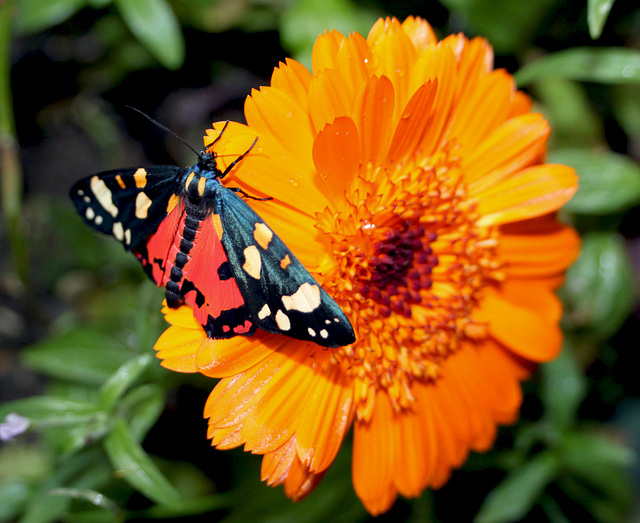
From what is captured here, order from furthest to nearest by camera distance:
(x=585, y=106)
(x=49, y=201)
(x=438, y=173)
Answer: (x=49, y=201) → (x=585, y=106) → (x=438, y=173)

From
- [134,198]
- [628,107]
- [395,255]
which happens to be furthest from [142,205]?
[628,107]

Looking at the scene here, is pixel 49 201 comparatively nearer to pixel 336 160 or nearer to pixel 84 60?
pixel 84 60

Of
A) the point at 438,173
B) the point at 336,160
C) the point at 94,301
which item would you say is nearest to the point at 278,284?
the point at 336,160

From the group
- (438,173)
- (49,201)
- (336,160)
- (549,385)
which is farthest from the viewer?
(49,201)

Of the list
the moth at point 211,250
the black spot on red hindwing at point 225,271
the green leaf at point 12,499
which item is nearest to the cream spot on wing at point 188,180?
the moth at point 211,250

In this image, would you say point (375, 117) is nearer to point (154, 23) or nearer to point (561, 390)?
point (154, 23)
